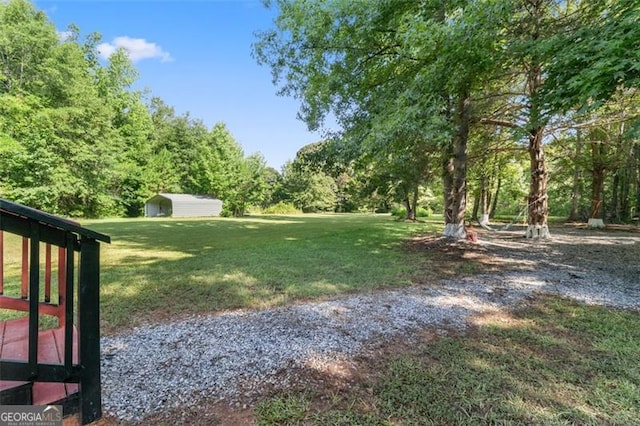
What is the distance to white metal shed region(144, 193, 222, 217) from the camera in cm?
2472

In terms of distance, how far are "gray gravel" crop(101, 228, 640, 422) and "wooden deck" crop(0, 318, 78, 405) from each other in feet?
1.19

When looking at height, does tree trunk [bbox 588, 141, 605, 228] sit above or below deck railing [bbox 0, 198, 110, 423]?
above

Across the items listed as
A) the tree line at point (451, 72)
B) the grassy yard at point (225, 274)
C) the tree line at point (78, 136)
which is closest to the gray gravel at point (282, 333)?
the grassy yard at point (225, 274)

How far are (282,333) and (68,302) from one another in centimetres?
184

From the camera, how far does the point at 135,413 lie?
5.82ft

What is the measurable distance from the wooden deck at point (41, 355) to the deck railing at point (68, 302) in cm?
5

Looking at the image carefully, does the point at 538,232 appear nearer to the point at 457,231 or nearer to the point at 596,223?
the point at 457,231

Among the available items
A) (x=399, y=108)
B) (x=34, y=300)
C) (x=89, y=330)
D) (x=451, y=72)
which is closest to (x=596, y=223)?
(x=451, y=72)

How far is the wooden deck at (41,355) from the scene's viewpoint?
146 centimetres

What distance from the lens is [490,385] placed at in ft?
6.68

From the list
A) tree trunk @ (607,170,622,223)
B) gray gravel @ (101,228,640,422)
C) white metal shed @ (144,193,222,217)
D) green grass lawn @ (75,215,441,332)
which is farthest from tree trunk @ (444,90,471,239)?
white metal shed @ (144,193,222,217)

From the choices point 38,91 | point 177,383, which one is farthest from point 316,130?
point 38,91

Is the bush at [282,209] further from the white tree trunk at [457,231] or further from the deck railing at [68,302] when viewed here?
the deck railing at [68,302]

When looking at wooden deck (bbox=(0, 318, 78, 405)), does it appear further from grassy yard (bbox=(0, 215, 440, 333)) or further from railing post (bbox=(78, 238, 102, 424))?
grassy yard (bbox=(0, 215, 440, 333))
